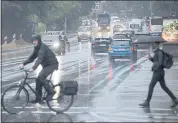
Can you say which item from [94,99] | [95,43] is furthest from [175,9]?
[94,99]

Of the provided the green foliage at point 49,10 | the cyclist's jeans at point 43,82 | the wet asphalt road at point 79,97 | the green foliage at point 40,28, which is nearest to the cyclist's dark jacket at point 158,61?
the wet asphalt road at point 79,97

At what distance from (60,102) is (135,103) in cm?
249

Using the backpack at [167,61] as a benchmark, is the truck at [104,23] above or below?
below

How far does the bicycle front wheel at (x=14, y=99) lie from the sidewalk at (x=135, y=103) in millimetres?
1889

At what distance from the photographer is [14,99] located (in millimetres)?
11781

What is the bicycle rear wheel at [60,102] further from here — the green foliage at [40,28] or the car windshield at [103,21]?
the car windshield at [103,21]

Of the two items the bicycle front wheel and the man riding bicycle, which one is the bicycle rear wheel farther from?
the bicycle front wheel

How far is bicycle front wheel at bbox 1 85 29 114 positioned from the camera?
457 inches

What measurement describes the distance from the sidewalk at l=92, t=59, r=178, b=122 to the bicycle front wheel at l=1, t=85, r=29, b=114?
1.89 metres

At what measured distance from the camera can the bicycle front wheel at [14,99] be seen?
38.1ft

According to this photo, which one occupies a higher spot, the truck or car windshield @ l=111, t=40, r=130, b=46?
car windshield @ l=111, t=40, r=130, b=46

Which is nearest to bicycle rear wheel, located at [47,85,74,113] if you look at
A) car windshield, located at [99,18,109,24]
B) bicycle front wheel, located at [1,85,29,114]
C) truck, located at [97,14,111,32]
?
bicycle front wheel, located at [1,85,29,114]

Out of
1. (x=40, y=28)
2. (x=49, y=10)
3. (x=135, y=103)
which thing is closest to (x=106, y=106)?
(x=135, y=103)

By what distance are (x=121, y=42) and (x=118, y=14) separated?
136591 mm
